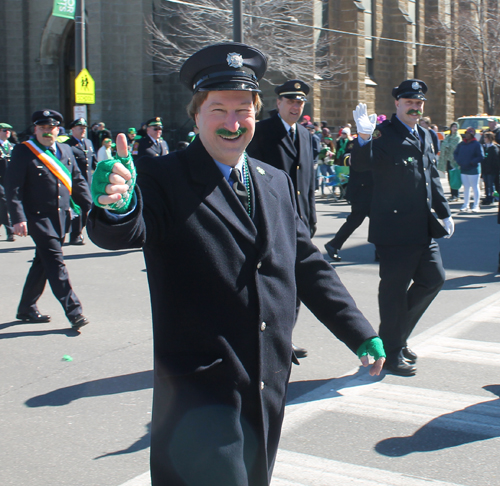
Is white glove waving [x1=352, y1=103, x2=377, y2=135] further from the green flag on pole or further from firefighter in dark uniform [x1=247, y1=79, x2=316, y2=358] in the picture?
the green flag on pole

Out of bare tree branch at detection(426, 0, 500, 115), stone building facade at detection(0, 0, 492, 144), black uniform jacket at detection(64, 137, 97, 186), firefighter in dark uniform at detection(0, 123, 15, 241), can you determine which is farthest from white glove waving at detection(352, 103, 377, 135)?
bare tree branch at detection(426, 0, 500, 115)

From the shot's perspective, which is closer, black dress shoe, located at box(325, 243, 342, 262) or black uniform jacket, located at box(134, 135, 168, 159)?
black dress shoe, located at box(325, 243, 342, 262)

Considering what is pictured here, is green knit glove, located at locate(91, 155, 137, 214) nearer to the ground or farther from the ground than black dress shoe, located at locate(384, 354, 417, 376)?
farther from the ground

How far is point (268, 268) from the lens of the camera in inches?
102

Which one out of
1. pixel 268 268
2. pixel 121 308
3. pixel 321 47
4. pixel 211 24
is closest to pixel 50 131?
pixel 121 308

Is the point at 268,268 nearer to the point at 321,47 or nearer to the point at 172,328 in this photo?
the point at 172,328

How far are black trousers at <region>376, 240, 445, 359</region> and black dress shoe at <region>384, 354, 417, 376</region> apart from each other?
0.05 meters

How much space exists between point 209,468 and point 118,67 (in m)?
27.1

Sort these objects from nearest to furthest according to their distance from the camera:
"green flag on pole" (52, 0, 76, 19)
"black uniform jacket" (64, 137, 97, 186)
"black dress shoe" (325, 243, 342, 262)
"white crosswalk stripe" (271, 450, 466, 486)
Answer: "white crosswalk stripe" (271, 450, 466, 486) → "black dress shoe" (325, 243, 342, 262) → "black uniform jacket" (64, 137, 97, 186) → "green flag on pole" (52, 0, 76, 19)

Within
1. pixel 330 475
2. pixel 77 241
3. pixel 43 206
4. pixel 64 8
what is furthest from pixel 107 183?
pixel 64 8

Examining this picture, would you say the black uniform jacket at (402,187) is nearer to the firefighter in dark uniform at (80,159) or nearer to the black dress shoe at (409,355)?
the black dress shoe at (409,355)

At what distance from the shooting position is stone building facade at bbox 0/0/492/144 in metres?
27.8

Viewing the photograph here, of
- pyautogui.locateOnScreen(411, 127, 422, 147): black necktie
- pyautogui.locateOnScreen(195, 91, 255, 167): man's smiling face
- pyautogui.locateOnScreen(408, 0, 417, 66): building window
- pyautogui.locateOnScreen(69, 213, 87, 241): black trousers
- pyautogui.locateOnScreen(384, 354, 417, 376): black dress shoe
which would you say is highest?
pyautogui.locateOnScreen(408, 0, 417, 66): building window

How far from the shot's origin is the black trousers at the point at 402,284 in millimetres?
5578
